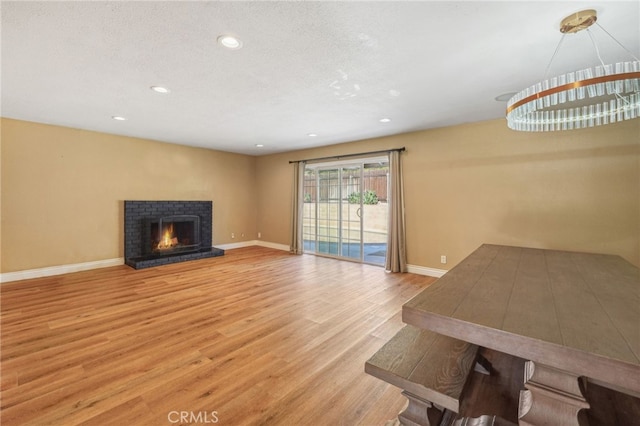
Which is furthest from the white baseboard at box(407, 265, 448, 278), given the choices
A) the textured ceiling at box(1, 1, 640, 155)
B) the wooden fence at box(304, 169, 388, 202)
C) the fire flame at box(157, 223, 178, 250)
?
the fire flame at box(157, 223, 178, 250)

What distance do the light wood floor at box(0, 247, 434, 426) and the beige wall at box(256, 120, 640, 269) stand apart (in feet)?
3.82

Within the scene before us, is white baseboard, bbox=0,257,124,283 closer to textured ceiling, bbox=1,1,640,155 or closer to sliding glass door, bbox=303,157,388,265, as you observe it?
textured ceiling, bbox=1,1,640,155

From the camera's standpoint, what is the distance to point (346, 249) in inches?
228

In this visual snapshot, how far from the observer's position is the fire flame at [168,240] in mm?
5504

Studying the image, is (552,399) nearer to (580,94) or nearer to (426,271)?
(580,94)

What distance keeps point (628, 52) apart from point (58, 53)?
15.1 ft

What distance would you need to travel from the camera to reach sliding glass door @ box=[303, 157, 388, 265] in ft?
17.9

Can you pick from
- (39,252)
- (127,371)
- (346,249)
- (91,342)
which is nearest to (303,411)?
(127,371)

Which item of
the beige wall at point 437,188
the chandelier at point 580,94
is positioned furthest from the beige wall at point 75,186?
the chandelier at point 580,94

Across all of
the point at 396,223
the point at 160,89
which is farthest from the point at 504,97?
the point at 160,89

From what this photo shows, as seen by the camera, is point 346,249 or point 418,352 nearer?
point 418,352

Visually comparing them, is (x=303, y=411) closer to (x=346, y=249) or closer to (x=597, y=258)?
(x=597, y=258)

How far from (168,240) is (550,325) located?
20.2 ft

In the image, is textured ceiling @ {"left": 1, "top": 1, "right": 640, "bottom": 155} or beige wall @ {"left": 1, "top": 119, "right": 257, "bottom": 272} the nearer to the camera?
textured ceiling @ {"left": 1, "top": 1, "right": 640, "bottom": 155}
